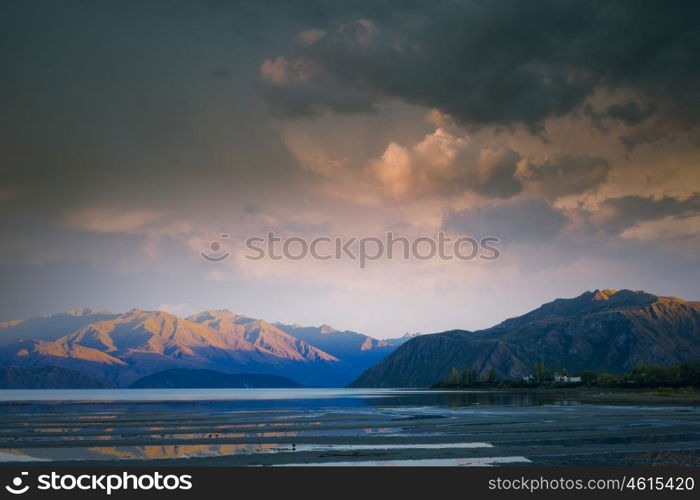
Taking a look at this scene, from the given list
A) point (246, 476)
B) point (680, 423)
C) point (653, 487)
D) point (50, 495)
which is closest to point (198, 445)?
point (246, 476)

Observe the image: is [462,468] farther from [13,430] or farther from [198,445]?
[13,430]

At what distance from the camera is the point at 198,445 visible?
167ft

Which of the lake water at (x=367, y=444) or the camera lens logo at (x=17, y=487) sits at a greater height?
the camera lens logo at (x=17, y=487)

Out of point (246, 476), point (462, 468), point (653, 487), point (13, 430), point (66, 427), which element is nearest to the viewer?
point (653, 487)

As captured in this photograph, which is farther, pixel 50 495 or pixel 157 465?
pixel 157 465

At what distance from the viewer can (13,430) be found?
2660 inches

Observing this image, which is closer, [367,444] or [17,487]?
[17,487]

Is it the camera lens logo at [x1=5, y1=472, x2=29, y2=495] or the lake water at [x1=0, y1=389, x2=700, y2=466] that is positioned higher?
the camera lens logo at [x1=5, y1=472, x2=29, y2=495]

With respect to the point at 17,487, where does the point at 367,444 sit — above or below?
below

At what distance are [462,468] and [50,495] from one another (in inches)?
865

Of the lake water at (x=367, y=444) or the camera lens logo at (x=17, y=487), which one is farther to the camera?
the lake water at (x=367, y=444)

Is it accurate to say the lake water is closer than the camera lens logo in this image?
No


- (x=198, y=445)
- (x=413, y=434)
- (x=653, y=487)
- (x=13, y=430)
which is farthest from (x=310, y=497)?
(x=13, y=430)

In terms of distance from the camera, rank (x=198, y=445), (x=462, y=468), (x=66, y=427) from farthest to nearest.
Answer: (x=66, y=427) → (x=198, y=445) → (x=462, y=468)
